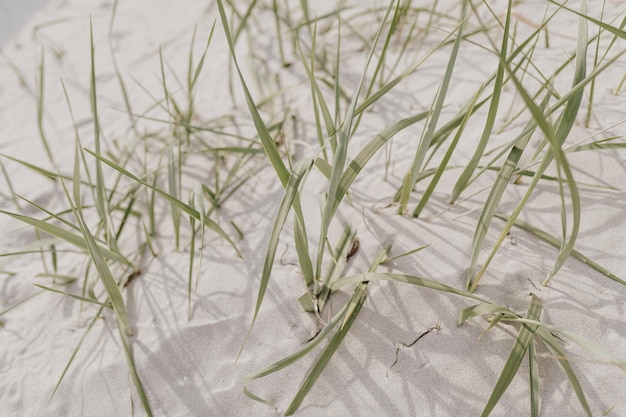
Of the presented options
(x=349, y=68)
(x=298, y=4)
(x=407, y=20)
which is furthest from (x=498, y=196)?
(x=298, y=4)

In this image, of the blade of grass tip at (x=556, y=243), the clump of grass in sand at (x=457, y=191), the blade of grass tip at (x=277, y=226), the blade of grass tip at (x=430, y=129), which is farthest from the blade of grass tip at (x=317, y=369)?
the blade of grass tip at (x=556, y=243)

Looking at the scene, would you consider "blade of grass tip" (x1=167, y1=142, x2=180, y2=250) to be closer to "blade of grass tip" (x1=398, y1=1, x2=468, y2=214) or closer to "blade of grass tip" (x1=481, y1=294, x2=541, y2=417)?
"blade of grass tip" (x1=398, y1=1, x2=468, y2=214)

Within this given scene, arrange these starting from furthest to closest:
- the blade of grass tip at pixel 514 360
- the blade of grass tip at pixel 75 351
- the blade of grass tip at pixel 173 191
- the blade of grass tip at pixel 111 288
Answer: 1. the blade of grass tip at pixel 173 191
2. the blade of grass tip at pixel 75 351
3. the blade of grass tip at pixel 111 288
4. the blade of grass tip at pixel 514 360

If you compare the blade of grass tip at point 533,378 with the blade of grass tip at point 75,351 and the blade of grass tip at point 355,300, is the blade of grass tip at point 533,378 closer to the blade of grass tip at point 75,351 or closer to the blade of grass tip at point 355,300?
the blade of grass tip at point 355,300

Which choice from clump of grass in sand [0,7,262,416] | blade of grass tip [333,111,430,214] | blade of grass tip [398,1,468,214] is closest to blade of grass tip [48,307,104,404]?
→ clump of grass in sand [0,7,262,416]

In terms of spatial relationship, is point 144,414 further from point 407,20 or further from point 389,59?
point 407,20
